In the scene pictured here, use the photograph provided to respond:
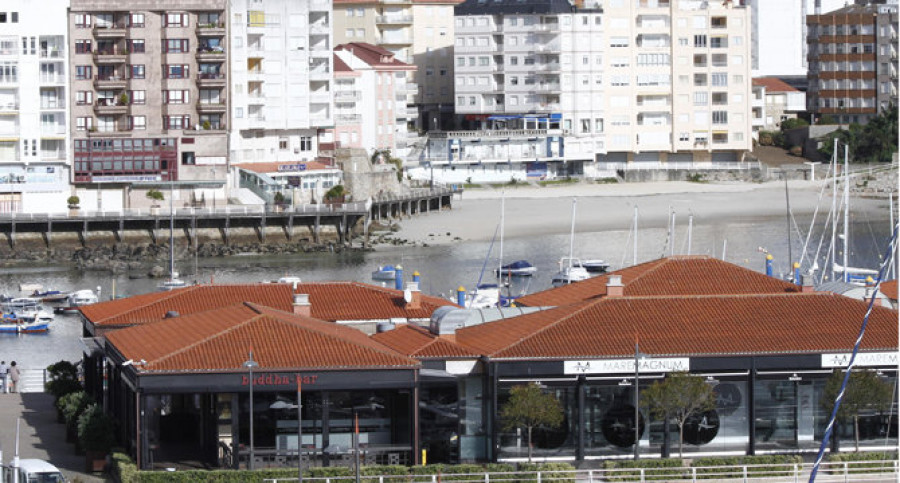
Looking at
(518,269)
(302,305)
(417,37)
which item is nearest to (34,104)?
(518,269)

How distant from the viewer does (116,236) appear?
343ft

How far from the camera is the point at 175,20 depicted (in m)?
109

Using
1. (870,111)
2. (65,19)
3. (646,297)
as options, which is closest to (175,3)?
(65,19)

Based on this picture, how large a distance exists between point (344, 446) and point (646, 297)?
7854 mm

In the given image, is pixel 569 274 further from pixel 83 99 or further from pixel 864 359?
pixel 864 359

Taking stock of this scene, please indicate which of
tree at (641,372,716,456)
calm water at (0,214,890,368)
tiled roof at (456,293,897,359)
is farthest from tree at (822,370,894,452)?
calm water at (0,214,890,368)

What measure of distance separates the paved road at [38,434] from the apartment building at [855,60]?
322 ft

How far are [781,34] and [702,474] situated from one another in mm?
126071

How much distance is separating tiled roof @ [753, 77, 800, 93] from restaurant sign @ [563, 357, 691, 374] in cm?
10800

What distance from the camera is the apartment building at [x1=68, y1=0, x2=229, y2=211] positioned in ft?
355

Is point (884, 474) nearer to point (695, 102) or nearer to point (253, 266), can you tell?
point (253, 266)

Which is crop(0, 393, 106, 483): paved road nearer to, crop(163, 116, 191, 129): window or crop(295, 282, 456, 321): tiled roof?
crop(295, 282, 456, 321): tiled roof

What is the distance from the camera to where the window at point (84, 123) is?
357 ft

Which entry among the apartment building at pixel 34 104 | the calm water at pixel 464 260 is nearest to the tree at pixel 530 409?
the calm water at pixel 464 260
